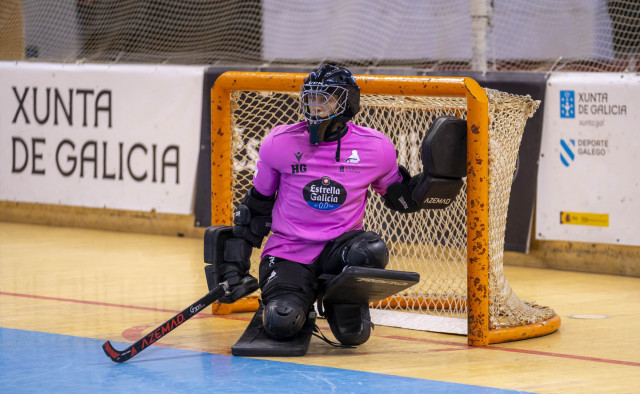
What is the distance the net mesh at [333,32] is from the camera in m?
10.2

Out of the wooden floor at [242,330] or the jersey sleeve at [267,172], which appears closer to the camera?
the wooden floor at [242,330]

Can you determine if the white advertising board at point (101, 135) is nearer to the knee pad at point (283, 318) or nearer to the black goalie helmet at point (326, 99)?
the black goalie helmet at point (326, 99)

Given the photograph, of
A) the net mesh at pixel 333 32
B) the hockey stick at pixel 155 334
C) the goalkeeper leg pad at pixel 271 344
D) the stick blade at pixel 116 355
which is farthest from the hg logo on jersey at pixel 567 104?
the stick blade at pixel 116 355

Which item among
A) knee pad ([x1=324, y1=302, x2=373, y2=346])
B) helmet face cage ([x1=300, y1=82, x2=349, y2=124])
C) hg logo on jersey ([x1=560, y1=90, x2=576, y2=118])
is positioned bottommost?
knee pad ([x1=324, y1=302, x2=373, y2=346])

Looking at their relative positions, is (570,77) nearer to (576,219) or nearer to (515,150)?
(576,219)

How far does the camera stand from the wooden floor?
5.11m

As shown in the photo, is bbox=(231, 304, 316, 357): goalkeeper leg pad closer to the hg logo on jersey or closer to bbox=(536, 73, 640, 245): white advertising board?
bbox=(536, 73, 640, 245): white advertising board

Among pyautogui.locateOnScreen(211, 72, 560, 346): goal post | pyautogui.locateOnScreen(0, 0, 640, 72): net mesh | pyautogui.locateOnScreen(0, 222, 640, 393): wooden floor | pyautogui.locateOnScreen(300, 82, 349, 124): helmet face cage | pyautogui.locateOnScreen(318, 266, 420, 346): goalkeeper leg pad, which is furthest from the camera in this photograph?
pyautogui.locateOnScreen(0, 0, 640, 72): net mesh

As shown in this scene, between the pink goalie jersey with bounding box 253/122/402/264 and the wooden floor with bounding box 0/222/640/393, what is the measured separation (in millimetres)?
610

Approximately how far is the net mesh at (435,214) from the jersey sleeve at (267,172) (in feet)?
3.49

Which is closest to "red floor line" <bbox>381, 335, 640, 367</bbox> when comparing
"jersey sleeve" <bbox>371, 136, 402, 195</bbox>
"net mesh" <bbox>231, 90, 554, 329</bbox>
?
"net mesh" <bbox>231, 90, 554, 329</bbox>

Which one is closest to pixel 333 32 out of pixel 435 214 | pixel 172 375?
pixel 435 214

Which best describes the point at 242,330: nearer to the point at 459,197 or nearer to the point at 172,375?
the point at 172,375

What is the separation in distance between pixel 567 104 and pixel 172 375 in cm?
462
